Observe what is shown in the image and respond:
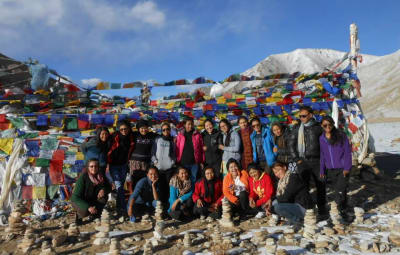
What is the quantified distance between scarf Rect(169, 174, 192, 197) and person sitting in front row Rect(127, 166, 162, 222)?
0.31 m

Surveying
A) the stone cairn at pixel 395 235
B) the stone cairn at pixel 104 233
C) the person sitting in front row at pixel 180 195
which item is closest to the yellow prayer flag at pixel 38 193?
the stone cairn at pixel 104 233

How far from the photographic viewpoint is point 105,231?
408 cm

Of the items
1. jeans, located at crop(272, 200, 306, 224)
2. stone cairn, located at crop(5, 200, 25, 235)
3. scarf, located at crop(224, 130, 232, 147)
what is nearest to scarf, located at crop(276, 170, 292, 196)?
jeans, located at crop(272, 200, 306, 224)

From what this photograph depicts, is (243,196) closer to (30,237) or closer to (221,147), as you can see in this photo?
(221,147)

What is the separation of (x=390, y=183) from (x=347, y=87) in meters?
2.56

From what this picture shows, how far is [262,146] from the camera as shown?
5.41m

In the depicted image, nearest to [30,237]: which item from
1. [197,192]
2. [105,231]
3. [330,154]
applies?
[105,231]

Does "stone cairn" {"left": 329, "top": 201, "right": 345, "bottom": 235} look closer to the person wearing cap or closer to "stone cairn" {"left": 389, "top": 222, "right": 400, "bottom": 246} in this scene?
"stone cairn" {"left": 389, "top": 222, "right": 400, "bottom": 246}

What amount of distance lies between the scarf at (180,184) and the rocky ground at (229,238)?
0.53 metres

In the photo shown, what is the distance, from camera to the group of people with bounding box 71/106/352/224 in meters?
4.64

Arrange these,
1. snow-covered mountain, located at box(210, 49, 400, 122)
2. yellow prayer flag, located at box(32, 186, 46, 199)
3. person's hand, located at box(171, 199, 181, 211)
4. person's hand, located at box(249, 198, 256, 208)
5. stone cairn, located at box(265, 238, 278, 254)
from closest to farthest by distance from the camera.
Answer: stone cairn, located at box(265, 238, 278, 254)
person's hand, located at box(249, 198, 256, 208)
person's hand, located at box(171, 199, 181, 211)
yellow prayer flag, located at box(32, 186, 46, 199)
snow-covered mountain, located at box(210, 49, 400, 122)

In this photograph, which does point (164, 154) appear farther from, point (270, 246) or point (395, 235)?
point (395, 235)

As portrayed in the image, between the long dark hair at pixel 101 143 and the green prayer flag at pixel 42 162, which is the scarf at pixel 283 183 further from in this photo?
the green prayer flag at pixel 42 162

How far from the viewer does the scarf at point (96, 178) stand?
16.5 ft
